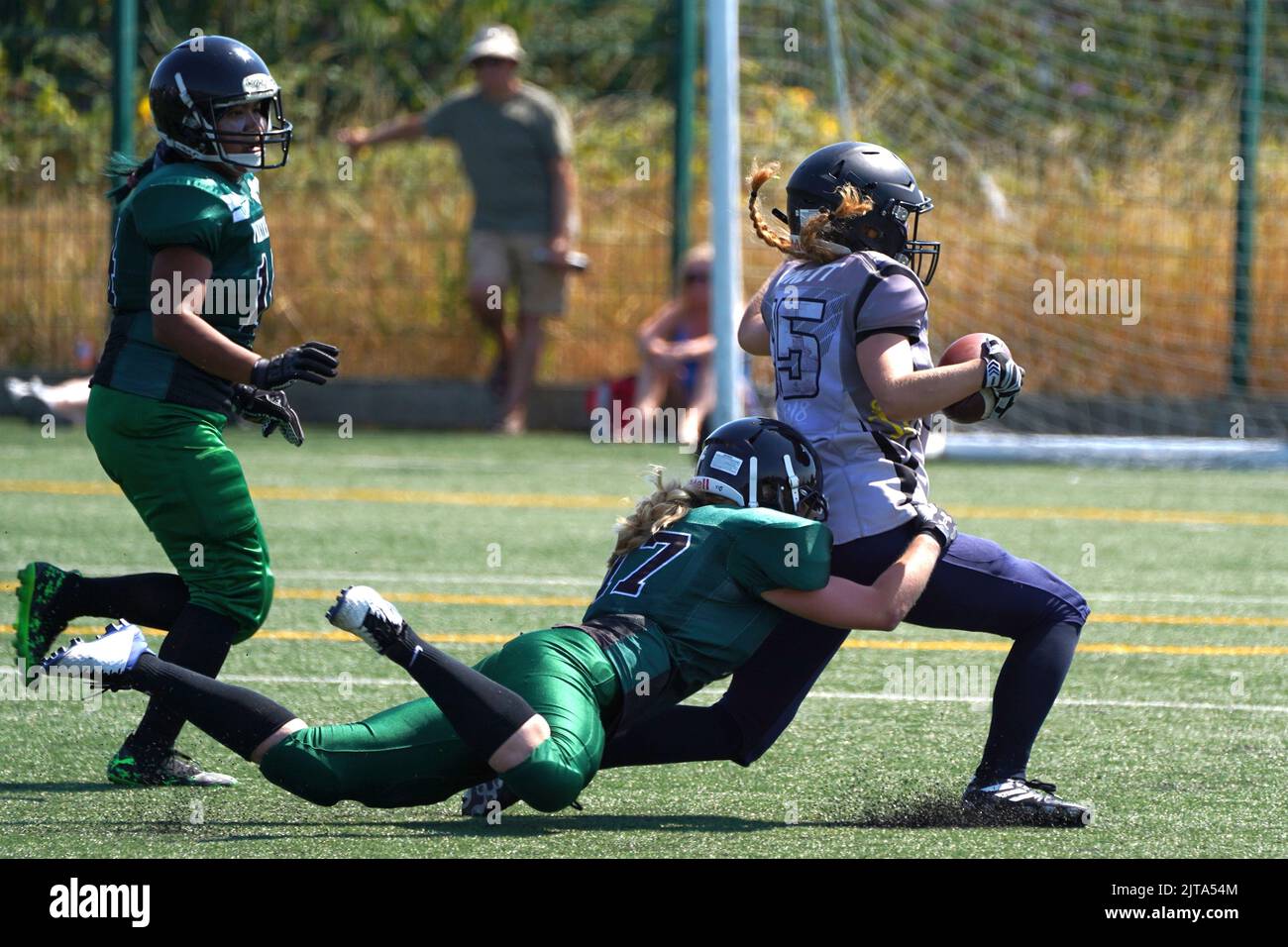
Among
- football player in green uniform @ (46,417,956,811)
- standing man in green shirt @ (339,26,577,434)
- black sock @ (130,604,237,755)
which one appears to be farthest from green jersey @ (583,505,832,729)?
standing man in green shirt @ (339,26,577,434)

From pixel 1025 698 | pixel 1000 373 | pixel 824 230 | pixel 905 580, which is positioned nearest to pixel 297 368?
pixel 824 230

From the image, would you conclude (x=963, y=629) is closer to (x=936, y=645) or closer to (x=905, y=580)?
(x=905, y=580)

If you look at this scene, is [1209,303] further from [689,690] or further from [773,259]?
[689,690]

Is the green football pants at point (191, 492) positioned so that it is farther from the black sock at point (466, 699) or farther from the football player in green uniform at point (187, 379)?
the black sock at point (466, 699)

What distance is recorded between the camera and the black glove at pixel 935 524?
14.6 ft

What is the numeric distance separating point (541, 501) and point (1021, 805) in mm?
5831

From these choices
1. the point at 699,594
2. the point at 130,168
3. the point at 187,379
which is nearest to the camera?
the point at 699,594

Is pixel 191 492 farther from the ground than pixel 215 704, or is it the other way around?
pixel 191 492

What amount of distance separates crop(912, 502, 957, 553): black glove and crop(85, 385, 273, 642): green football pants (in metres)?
1.56

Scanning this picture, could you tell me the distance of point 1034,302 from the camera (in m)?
12.8

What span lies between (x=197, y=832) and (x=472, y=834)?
1.80 ft

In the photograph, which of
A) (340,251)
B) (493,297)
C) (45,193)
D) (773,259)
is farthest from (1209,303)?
(45,193)

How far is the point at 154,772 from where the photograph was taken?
4.67 m

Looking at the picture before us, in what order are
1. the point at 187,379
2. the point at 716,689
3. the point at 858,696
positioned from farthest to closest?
the point at 716,689 → the point at 858,696 → the point at 187,379
